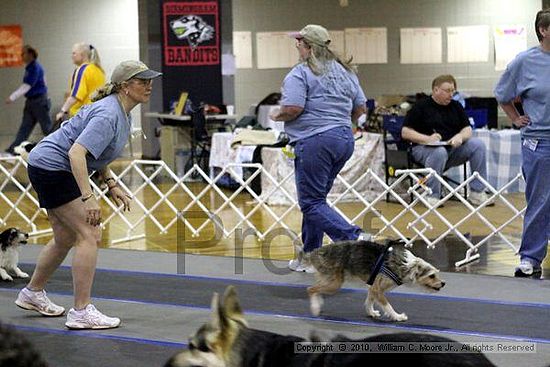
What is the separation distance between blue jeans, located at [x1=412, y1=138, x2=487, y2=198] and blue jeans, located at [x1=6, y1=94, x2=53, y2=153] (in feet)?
19.3

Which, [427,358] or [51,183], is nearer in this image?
[427,358]

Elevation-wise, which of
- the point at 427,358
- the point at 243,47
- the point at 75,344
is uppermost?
the point at 243,47

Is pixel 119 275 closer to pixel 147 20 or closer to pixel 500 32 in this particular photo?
pixel 147 20

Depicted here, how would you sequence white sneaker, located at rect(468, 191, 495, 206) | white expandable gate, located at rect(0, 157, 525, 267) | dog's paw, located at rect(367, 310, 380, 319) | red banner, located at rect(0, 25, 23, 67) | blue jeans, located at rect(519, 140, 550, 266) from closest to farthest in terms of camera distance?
dog's paw, located at rect(367, 310, 380, 319)
blue jeans, located at rect(519, 140, 550, 266)
white expandable gate, located at rect(0, 157, 525, 267)
white sneaker, located at rect(468, 191, 495, 206)
red banner, located at rect(0, 25, 23, 67)

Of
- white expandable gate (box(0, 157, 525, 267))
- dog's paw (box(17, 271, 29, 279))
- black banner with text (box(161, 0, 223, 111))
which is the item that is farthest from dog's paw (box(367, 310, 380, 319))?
black banner with text (box(161, 0, 223, 111))

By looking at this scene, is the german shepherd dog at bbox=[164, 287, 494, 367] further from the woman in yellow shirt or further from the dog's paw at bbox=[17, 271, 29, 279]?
the woman in yellow shirt

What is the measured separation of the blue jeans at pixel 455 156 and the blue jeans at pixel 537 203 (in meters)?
2.92

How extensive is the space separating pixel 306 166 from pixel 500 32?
10682 millimetres

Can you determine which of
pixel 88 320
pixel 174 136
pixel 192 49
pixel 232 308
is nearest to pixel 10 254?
pixel 88 320

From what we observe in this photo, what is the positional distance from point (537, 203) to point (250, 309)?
1.87 meters

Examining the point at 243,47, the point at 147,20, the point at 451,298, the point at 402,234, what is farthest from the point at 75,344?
the point at 243,47

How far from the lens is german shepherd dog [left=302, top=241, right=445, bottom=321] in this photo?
473 centimetres

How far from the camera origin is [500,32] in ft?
50.8

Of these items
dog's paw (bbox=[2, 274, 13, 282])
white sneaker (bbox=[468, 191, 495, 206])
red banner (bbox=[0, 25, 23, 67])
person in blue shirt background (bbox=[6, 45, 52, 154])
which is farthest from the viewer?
red banner (bbox=[0, 25, 23, 67])
